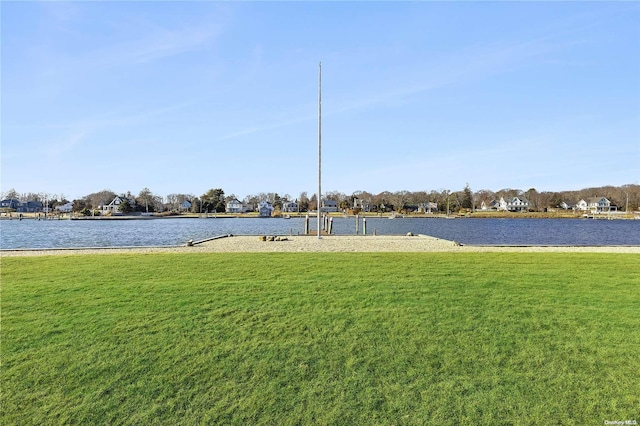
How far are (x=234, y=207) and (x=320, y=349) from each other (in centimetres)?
13802

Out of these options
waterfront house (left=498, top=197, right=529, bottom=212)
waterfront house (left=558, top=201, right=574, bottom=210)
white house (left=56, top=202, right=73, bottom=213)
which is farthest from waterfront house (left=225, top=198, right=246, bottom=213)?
waterfront house (left=558, top=201, right=574, bottom=210)

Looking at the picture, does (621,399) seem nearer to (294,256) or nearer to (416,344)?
(416,344)

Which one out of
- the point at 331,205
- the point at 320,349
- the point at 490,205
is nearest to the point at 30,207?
the point at 331,205

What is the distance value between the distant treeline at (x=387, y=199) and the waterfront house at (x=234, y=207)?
2.06 m

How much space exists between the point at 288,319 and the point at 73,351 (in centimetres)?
319

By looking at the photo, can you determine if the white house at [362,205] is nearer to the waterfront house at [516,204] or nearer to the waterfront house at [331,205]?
the waterfront house at [331,205]

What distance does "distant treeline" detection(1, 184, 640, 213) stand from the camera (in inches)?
5064

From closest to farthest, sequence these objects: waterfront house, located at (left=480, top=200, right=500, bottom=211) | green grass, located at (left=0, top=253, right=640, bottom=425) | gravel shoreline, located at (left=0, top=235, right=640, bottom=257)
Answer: green grass, located at (left=0, top=253, right=640, bottom=425) → gravel shoreline, located at (left=0, top=235, right=640, bottom=257) → waterfront house, located at (left=480, top=200, right=500, bottom=211)

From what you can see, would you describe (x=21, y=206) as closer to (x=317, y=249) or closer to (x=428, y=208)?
(x=428, y=208)

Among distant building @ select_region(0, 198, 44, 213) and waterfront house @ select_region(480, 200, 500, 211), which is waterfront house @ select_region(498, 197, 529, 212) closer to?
waterfront house @ select_region(480, 200, 500, 211)

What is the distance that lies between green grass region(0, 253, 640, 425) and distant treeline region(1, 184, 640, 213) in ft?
384

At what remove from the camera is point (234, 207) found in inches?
5531

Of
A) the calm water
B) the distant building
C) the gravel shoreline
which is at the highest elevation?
the distant building

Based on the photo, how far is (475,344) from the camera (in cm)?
591
